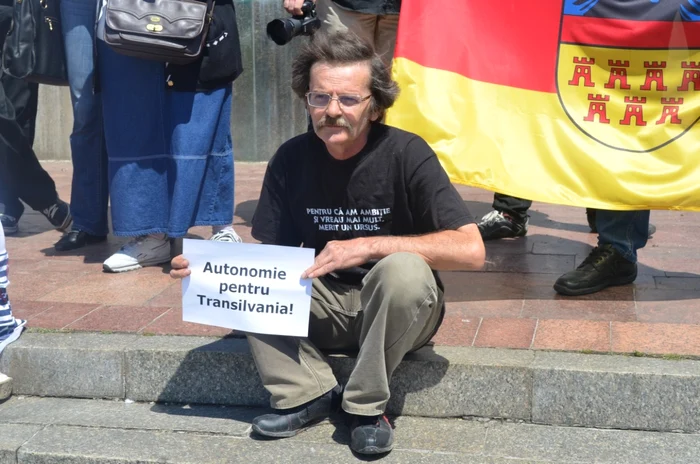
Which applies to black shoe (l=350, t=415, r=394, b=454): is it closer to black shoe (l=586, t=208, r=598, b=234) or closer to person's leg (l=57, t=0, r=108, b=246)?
black shoe (l=586, t=208, r=598, b=234)

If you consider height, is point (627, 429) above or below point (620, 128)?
below

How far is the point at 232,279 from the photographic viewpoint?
10.7 ft

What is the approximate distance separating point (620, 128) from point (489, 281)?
2.83ft

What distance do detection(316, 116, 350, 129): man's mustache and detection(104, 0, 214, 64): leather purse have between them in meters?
1.38

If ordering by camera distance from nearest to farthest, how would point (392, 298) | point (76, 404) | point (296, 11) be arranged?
point (392, 298) < point (76, 404) < point (296, 11)

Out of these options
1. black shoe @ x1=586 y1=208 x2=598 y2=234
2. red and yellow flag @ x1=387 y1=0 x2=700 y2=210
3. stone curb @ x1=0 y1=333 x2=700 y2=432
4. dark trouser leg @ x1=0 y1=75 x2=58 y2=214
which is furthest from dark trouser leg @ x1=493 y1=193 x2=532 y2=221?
dark trouser leg @ x1=0 y1=75 x2=58 y2=214

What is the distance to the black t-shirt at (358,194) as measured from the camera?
3262 mm

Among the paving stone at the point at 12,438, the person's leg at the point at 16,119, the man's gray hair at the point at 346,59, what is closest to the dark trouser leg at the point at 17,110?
the person's leg at the point at 16,119

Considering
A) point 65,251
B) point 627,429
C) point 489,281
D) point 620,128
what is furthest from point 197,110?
point 627,429

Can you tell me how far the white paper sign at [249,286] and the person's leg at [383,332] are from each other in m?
0.21

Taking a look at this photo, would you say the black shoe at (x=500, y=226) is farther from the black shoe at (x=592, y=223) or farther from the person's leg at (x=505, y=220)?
the black shoe at (x=592, y=223)

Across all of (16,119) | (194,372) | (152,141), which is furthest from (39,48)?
(194,372)

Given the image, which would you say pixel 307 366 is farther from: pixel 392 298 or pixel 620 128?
pixel 620 128

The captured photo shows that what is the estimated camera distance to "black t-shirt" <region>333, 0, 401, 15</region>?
4871mm
